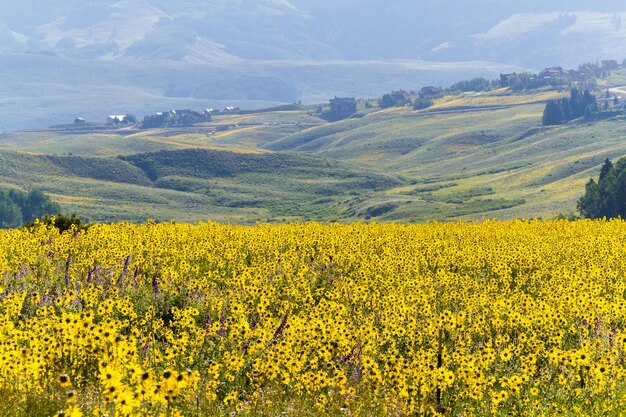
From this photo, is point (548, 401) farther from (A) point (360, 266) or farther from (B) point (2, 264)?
(B) point (2, 264)

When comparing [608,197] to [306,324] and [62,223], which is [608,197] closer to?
[62,223]

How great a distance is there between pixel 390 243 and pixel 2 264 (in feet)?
37.6

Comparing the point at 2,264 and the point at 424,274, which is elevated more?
the point at 2,264

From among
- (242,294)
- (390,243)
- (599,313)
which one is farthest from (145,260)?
(599,313)

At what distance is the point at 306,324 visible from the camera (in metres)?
13.5

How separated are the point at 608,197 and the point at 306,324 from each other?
92.7 m

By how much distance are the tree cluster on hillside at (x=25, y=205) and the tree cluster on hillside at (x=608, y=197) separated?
10504cm

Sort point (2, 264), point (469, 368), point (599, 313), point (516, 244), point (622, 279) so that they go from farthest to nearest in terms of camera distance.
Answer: point (516, 244), point (622, 279), point (2, 264), point (599, 313), point (469, 368)

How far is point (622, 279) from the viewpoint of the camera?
67.2 feet

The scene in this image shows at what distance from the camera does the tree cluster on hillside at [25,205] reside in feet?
547

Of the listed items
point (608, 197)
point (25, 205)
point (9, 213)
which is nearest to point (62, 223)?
point (608, 197)

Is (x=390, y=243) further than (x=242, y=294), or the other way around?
(x=390, y=243)

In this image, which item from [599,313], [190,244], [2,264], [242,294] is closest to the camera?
[599,313]

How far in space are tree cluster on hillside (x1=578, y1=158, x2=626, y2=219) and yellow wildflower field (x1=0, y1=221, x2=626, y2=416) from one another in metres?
74.3
